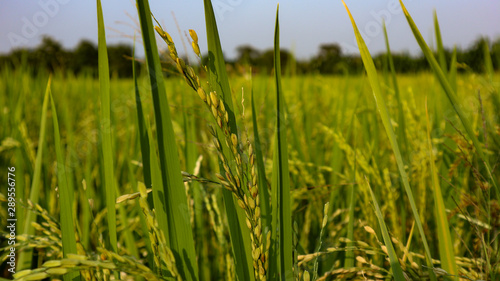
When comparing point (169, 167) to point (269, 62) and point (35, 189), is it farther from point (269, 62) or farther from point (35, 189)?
point (269, 62)

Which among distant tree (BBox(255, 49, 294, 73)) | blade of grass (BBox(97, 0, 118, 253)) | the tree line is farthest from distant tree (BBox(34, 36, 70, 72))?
blade of grass (BBox(97, 0, 118, 253))

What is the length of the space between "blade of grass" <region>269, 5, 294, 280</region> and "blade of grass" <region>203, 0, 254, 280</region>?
34mm

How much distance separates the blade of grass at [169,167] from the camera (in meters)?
0.37

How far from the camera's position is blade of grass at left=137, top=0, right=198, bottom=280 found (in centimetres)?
37

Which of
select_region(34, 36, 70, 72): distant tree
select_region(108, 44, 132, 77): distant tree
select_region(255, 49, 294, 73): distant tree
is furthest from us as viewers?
select_region(34, 36, 70, 72): distant tree

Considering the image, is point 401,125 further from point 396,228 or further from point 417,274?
point 417,274

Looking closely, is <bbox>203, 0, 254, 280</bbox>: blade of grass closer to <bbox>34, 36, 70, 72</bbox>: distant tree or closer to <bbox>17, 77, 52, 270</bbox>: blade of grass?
<bbox>17, 77, 52, 270</bbox>: blade of grass

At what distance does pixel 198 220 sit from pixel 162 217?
0.34m

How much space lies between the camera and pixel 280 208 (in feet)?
1.39

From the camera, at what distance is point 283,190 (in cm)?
43

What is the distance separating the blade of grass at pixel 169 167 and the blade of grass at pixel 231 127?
0.05 metres

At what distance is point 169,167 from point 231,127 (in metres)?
0.09

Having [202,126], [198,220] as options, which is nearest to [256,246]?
[198,220]

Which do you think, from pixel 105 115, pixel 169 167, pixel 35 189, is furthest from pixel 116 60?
pixel 169 167
